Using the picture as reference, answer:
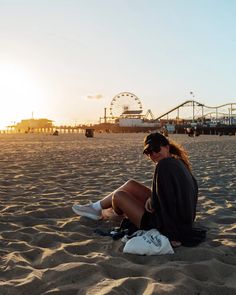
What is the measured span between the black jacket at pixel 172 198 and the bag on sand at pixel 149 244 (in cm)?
16

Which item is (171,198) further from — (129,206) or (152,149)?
(129,206)

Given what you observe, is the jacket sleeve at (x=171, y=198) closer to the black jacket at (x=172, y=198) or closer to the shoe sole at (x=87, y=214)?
the black jacket at (x=172, y=198)

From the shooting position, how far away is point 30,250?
14.3 ft

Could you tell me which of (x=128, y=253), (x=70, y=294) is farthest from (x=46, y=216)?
(x=70, y=294)

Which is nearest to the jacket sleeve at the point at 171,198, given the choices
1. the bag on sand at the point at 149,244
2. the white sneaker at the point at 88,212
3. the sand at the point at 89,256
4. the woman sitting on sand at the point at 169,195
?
the woman sitting on sand at the point at 169,195

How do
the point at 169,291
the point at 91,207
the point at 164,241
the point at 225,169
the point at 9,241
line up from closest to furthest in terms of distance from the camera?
the point at 169,291 → the point at 164,241 → the point at 9,241 → the point at 91,207 → the point at 225,169

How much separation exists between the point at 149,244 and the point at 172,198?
528 mm

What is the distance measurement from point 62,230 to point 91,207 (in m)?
0.65

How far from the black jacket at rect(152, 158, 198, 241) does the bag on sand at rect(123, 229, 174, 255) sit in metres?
0.16

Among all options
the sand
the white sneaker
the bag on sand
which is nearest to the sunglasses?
the bag on sand

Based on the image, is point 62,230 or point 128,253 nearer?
point 128,253

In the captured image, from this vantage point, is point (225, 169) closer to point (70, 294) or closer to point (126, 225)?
point (126, 225)

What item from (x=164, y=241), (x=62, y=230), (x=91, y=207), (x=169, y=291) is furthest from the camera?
(x=91, y=207)

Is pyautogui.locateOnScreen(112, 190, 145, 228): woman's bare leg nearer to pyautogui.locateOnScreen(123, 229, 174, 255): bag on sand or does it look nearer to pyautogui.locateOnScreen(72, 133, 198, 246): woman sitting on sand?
pyautogui.locateOnScreen(72, 133, 198, 246): woman sitting on sand
